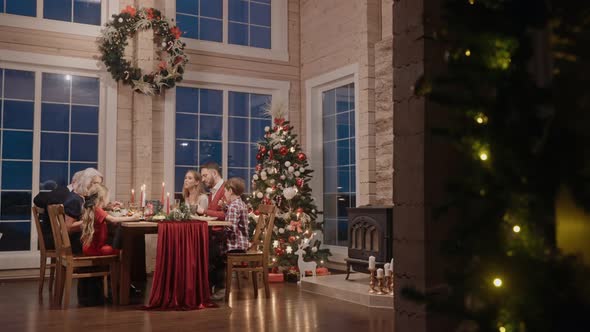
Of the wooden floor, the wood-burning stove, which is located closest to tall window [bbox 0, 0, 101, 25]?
the wooden floor

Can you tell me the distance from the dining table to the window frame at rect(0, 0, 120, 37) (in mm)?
3553

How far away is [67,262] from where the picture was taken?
5508mm

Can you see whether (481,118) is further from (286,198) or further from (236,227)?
→ (286,198)

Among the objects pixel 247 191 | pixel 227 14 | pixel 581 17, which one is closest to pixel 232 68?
pixel 227 14

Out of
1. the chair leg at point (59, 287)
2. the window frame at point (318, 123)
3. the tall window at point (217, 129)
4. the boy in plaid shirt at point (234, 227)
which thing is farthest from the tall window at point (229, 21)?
the chair leg at point (59, 287)

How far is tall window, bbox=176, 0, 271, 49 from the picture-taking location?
351 inches

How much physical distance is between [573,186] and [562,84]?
248 mm

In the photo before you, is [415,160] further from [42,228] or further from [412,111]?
[42,228]

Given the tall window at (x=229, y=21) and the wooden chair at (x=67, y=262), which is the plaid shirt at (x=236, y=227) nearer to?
the wooden chair at (x=67, y=262)

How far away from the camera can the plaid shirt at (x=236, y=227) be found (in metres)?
6.08

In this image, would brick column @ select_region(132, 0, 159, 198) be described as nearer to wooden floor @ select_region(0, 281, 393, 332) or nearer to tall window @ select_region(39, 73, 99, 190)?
tall window @ select_region(39, 73, 99, 190)

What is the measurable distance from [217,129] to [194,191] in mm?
2328

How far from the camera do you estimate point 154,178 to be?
835 cm

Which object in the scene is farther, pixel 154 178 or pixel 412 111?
pixel 154 178
